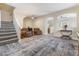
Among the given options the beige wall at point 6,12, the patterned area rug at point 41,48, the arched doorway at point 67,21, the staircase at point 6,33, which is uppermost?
the beige wall at point 6,12

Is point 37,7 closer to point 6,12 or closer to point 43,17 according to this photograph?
point 43,17

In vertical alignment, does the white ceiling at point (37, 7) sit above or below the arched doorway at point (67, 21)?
above

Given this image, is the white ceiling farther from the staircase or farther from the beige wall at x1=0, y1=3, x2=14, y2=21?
the staircase

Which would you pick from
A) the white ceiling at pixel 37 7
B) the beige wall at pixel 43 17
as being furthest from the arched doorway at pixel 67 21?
the white ceiling at pixel 37 7

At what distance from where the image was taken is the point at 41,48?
195cm

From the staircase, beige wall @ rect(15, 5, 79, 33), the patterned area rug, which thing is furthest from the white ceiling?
the patterned area rug

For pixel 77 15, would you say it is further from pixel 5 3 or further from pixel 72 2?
pixel 5 3

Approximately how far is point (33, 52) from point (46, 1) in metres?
0.99

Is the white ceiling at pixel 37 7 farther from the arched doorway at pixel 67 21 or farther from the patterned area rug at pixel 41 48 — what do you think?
the patterned area rug at pixel 41 48

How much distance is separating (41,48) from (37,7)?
2.56ft

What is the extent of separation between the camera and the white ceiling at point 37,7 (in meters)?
1.94

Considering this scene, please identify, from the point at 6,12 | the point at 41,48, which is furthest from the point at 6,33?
the point at 41,48

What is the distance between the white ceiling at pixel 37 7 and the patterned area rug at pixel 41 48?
50 centimetres

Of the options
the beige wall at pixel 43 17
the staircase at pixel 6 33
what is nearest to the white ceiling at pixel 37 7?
the beige wall at pixel 43 17
